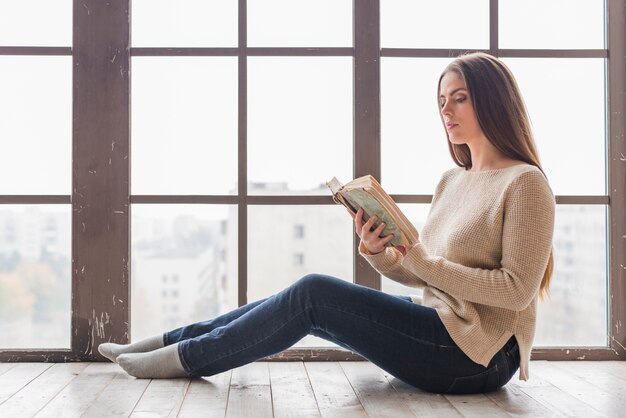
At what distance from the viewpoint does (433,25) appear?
2.74 metres

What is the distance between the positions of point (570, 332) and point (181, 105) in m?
1.88

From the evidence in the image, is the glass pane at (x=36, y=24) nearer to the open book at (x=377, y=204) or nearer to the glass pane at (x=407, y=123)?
the glass pane at (x=407, y=123)

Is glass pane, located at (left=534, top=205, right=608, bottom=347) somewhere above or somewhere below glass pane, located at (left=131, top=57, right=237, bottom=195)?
below

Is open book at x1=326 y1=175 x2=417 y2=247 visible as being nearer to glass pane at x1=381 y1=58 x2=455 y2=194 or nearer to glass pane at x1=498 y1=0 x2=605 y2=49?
glass pane at x1=381 y1=58 x2=455 y2=194

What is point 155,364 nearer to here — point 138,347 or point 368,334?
point 138,347

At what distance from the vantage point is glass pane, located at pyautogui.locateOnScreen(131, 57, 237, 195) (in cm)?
270

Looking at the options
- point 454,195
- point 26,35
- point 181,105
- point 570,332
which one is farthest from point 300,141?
point 570,332

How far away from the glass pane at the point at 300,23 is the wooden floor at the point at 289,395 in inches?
51.3

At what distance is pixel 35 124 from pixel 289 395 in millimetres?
1535

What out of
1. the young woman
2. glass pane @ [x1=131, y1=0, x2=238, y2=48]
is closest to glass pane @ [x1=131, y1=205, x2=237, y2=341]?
the young woman

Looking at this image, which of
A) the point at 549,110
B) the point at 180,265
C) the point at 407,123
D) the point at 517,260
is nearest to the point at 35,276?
the point at 180,265

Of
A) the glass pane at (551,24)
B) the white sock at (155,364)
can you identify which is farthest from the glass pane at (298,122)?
the white sock at (155,364)

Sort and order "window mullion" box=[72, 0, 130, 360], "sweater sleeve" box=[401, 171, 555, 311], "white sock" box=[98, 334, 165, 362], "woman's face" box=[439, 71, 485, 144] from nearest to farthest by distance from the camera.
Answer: "sweater sleeve" box=[401, 171, 555, 311] → "woman's face" box=[439, 71, 485, 144] → "white sock" box=[98, 334, 165, 362] → "window mullion" box=[72, 0, 130, 360]

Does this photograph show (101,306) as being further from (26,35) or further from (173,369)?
(26,35)
